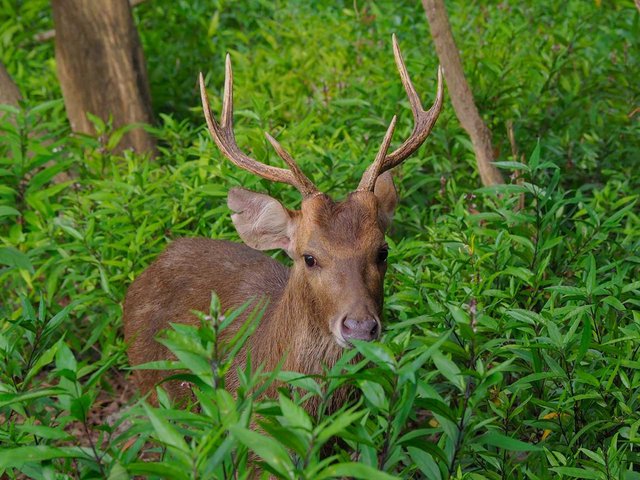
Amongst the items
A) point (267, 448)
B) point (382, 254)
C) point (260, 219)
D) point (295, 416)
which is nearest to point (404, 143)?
point (382, 254)

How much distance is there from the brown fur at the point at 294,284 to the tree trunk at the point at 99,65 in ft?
9.28

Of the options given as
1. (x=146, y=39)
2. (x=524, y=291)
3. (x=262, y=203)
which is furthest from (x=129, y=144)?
(x=524, y=291)

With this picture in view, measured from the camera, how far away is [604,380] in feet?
14.4

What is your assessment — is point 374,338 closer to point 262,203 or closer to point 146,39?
point 262,203

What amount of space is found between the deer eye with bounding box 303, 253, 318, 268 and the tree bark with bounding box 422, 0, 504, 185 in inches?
81.9

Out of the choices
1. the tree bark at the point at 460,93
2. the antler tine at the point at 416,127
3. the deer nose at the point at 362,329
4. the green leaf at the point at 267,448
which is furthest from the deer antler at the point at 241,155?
the green leaf at the point at 267,448

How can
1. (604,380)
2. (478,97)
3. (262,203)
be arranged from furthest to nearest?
(478,97), (262,203), (604,380)

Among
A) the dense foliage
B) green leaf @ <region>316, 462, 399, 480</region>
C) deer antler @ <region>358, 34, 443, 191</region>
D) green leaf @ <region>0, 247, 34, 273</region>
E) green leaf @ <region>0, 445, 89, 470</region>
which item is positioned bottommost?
the dense foliage

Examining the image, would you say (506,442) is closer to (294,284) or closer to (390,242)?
(294,284)

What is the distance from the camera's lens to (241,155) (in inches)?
197

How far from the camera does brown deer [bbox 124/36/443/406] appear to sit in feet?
14.5

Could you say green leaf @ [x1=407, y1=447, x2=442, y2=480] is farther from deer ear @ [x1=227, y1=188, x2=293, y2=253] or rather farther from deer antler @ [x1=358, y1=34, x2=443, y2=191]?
deer ear @ [x1=227, y1=188, x2=293, y2=253]

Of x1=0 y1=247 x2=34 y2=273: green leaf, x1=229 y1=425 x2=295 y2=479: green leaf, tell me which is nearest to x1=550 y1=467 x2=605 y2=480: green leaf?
x1=229 y1=425 x2=295 y2=479: green leaf

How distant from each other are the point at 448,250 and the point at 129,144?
3.59 m
